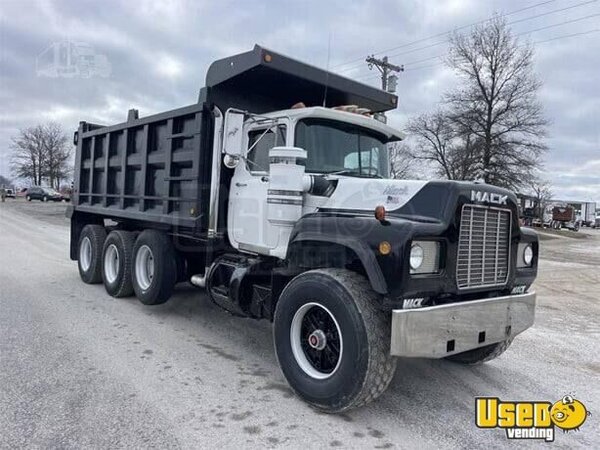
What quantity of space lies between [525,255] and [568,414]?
146 cm

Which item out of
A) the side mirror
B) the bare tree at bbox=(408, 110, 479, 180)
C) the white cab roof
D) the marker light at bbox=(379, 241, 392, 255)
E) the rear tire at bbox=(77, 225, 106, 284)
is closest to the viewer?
the marker light at bbox=(379, 241, 392, 255)

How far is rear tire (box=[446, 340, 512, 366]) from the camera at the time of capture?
182 inches

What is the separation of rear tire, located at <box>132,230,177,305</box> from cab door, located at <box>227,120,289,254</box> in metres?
1.33

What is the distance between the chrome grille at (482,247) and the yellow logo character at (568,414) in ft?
3.52

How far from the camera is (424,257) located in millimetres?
3594

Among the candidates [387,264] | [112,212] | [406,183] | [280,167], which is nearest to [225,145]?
[280,167]

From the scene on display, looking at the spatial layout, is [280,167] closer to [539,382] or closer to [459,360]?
[459,360]

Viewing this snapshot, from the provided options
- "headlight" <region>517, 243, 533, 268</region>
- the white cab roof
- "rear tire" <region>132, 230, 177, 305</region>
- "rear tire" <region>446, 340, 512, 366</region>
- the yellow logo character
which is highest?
the white cab roof

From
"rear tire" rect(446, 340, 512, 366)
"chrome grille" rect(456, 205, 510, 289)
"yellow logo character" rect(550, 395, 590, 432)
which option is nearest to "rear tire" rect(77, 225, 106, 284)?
"rear tire" rect(446, 340, 512, 366)

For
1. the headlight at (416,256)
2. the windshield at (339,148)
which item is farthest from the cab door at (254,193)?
the headlight at (416,256)

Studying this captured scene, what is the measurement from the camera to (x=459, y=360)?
494 centimetres

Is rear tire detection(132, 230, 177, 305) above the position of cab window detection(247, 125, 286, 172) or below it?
below

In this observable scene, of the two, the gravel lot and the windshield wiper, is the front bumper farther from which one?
the windshield wiper

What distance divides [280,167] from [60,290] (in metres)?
5.23
